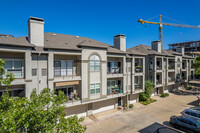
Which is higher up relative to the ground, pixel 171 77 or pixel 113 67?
pixel 113 67

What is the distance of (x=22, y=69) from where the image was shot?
14695 millimetres

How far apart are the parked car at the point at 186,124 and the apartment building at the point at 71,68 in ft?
29.2

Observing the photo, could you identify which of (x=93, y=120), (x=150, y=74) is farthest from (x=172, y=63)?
(x=93, y=120)

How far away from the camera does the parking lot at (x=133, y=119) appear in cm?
1647

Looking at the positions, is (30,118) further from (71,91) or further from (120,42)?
(120,42)

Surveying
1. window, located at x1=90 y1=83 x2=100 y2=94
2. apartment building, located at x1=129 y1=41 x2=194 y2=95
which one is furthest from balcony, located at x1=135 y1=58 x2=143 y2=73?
window, located at x1=90 y1=83 x2=100 y2=94

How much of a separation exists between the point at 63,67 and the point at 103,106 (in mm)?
10030

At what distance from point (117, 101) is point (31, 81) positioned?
15.6 meters

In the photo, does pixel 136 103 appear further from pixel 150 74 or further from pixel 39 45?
pixel 39 45

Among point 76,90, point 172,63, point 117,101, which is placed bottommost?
point 117,101

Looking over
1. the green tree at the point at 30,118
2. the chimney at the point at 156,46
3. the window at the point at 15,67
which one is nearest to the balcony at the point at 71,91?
the window at the point at 15,67

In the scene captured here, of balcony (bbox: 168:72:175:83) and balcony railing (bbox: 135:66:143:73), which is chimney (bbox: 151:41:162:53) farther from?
balcony railing (bbox: 135:66:143:73)

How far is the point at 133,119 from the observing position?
19141mm

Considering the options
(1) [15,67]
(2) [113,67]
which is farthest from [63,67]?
(2) [113,67]
